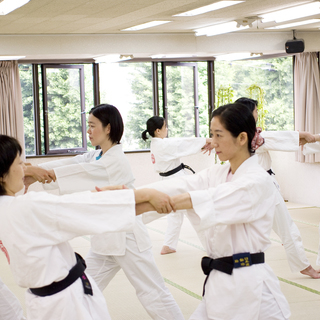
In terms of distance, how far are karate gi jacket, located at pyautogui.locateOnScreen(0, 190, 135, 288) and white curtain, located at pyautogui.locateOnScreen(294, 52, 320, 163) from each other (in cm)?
640

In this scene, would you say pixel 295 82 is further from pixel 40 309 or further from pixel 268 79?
pixel 40 309

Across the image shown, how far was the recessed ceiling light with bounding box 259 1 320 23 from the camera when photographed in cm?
538

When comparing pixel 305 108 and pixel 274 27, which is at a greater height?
pixel 274 27

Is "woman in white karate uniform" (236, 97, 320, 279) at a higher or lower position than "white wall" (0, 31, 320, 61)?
lower

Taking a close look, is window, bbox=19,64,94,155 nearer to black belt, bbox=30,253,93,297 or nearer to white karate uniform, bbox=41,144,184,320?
white karate uniform, bbox=41,144,184,320

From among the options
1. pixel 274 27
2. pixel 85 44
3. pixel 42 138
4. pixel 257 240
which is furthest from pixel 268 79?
pixel 257 240

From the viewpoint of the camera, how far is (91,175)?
297cm

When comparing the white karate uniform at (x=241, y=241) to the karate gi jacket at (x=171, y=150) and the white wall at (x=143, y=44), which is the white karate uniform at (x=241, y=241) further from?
Result: the white wall at (x=143, y=44)

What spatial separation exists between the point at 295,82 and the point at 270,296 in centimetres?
647

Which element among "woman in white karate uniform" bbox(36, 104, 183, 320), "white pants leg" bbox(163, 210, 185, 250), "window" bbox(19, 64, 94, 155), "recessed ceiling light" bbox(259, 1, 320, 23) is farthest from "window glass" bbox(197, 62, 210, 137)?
"woman in white karate uniform" bbox(36, 104, 183, 320)

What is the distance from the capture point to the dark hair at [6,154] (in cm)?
178

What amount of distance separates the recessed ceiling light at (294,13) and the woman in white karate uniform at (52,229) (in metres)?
4.26

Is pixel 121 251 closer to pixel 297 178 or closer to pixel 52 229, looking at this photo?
pixel 52 229

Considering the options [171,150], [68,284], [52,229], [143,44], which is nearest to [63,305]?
[68,284]
